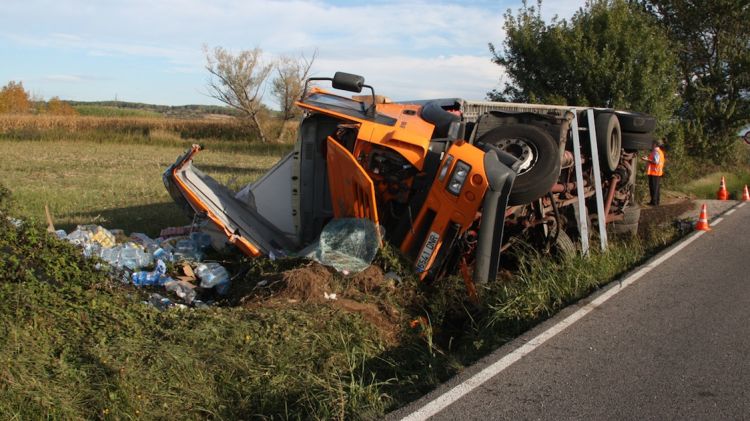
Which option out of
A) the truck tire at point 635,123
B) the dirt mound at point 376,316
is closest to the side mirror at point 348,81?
the dirt mound at point 376,316

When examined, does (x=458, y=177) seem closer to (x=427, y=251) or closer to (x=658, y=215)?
(x=427, y=251)

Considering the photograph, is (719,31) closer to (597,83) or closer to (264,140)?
(597,83)

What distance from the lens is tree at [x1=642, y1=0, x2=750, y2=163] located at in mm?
24141

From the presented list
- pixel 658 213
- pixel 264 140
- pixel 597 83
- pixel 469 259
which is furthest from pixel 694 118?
pixel 264 140

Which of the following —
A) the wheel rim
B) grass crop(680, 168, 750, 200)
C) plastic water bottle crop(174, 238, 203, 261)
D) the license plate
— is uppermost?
the wheel rim

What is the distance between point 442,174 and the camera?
19.7ft

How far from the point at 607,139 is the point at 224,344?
591 centimetres

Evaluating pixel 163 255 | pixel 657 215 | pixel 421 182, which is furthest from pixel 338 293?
pixel 657 215

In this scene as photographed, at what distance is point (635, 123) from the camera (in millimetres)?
9547

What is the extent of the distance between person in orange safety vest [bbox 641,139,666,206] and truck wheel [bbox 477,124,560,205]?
8.18m

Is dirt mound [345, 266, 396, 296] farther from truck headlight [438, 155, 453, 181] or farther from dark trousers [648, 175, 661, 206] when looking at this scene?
dark trousers [648, 175, 661, 206]

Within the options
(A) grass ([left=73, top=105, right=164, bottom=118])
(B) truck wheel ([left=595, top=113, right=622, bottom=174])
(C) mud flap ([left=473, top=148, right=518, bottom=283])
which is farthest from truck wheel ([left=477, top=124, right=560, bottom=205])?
(A) grass ([left=73, top=105, right=164, bottom=118])

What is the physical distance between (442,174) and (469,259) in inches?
37.2

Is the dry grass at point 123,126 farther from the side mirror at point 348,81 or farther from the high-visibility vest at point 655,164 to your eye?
the side mirror at point 348,81
